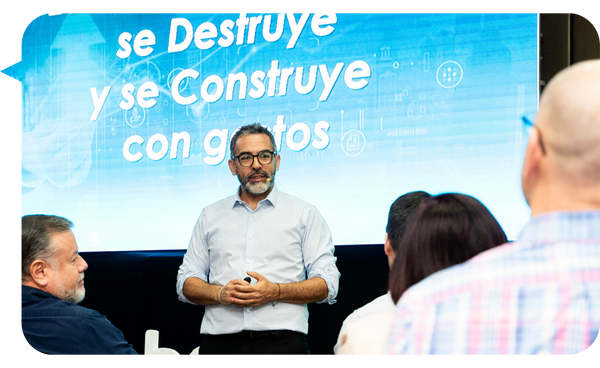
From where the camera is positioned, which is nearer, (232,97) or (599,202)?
(599,202)

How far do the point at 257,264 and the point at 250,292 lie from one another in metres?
0.25

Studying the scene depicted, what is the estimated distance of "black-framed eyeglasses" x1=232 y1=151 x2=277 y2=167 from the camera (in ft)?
8.89

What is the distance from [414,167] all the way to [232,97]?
1.16 metres

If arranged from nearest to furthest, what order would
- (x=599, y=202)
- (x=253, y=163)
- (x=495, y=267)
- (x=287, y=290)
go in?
(x=495, y=267)
(x=599, y=202)
(x=287, y=290)
(x=253, y=163)

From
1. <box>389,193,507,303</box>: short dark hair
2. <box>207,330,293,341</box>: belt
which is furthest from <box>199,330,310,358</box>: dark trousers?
<box>389,193,507,303</box>: short dark hair

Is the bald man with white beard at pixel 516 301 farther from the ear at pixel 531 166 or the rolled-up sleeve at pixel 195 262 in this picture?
the rolled-up sleeve at pixel 195 262

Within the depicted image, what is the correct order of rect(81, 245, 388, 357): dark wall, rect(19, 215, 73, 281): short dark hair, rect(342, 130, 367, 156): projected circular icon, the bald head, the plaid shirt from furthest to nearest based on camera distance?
1. rect(81, 245, 388, 357): dark wall
2. rect(342, 130, 367, 156): projected circular icon
3. rect(19, 215, 73, 281): short dark hair
4. the bald head
5. the plaid shirt

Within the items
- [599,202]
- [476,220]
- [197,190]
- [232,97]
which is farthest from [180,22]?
[599,202]

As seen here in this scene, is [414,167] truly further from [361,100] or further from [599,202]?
[599,202]

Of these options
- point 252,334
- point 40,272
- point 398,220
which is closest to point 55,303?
point 40,272

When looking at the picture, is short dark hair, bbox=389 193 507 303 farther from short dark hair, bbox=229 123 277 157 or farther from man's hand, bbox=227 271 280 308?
short dark hair, bbox=229 123 277 157

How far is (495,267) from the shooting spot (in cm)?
77

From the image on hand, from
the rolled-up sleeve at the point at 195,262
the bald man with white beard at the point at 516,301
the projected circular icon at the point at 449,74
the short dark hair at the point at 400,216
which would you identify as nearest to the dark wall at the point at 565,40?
the projected circular icon at the point at 449,74

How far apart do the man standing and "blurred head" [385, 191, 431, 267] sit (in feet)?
2.21
